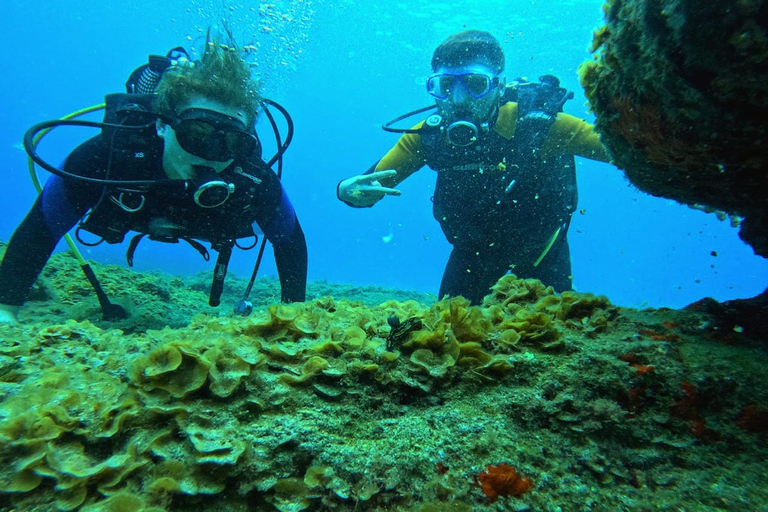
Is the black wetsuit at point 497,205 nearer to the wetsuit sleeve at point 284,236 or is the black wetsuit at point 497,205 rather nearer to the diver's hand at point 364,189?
the diver's hand at point 364,189

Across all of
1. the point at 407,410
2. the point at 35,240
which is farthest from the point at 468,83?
the point at 35,240

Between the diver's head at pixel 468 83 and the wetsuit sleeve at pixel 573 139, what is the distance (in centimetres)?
91

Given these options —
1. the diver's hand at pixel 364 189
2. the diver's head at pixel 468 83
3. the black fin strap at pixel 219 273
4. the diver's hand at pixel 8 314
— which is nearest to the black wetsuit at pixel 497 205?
the diver's head at pixel 468 83

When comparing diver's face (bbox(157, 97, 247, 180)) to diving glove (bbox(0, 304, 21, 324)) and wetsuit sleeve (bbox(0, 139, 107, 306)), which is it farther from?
diving glove (bbox(0, 304, 21, 324))

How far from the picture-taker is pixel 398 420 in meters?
1.71

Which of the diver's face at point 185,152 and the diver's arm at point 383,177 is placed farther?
the diver's face at point 185,152

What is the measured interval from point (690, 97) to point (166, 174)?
16.6 ft

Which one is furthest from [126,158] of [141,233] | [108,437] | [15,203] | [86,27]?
[15,203]

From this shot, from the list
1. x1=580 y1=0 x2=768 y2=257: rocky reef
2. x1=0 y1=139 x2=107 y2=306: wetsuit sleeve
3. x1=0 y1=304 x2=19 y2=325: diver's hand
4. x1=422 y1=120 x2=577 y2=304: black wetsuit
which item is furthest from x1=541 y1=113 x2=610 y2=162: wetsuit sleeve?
x1=0 y1=304 x2=19 y2=325: diver's hand

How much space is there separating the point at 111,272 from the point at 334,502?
7.12 m

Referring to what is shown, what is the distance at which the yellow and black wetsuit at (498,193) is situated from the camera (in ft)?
17.3

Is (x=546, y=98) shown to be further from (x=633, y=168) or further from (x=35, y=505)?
(x=35, y=505)

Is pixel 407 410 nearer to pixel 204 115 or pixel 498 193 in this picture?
pixel 204 115

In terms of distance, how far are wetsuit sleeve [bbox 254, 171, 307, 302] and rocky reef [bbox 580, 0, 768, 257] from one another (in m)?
3.99
